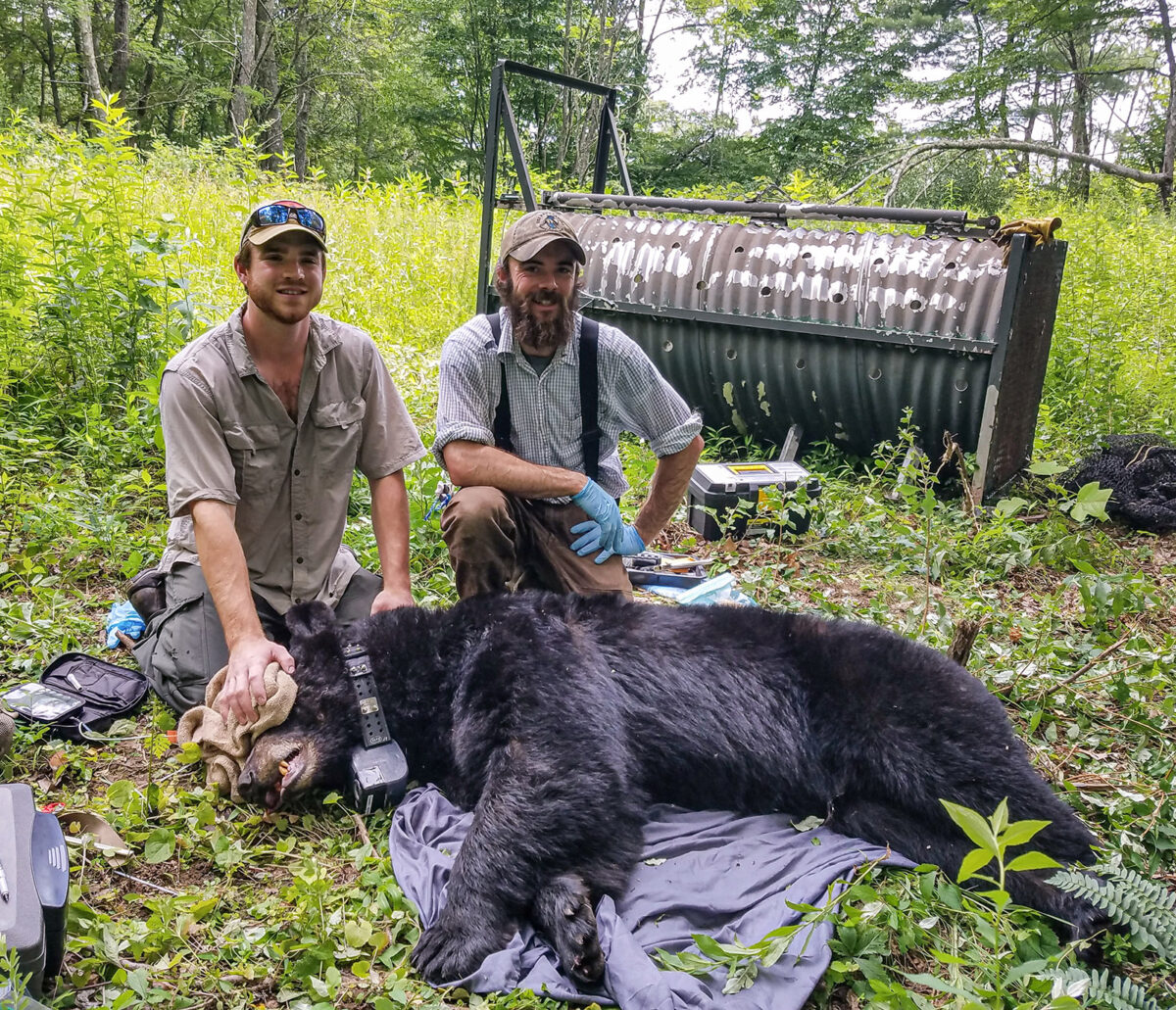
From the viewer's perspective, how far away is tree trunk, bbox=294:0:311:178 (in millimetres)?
26219

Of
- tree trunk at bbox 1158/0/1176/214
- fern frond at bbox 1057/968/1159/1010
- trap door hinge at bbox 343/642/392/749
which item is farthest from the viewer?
tree trunk at bbox 1158/0/1176/214

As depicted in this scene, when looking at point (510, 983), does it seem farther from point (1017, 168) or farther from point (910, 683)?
point (1017, 168)

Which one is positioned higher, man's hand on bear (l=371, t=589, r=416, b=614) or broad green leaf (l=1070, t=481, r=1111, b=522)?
broad green leaf (l=1070, t=481, r=1111, b=522)

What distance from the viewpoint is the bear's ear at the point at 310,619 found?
3.09 m

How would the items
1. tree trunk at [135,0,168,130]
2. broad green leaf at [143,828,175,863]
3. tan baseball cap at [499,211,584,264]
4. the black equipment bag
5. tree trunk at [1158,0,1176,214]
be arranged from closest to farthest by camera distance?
broad green leaf at [143,828,175,863], the black equipment bag, tan baseball cap at [499,211,584,264], tree trunk at [1158,0,1176,214], tree trunk at [135,0,168,130]

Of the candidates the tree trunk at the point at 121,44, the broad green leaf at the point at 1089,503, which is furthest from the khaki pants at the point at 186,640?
the tree trunk at the point at 121,44

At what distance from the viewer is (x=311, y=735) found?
9.40 feet

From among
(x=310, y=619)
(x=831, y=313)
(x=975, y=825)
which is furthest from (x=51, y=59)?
(x=975, y=825)

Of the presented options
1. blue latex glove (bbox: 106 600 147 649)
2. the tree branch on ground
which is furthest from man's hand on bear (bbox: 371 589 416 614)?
the tree branch on ground

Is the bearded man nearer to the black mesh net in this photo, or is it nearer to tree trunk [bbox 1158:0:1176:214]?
the black mesh net

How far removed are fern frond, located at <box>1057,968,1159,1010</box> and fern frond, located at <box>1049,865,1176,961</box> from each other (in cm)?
20

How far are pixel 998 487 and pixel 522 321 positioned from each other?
374 cm

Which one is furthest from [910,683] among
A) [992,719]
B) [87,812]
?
[87,812]

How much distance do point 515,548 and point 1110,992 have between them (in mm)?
2596
